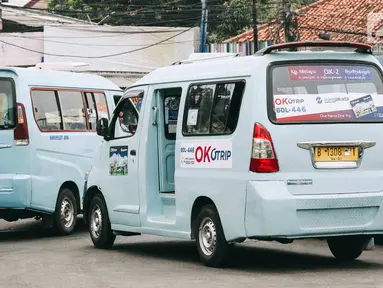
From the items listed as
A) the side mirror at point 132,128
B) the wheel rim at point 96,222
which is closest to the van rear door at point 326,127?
the side mirror at point 132,128

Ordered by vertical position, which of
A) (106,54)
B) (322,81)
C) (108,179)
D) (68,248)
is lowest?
(68,248)

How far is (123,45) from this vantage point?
4841 centimetres

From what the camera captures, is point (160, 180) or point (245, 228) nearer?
point (245, 228)

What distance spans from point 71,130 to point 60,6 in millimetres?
43621

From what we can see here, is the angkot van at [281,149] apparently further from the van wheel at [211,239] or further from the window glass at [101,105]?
the window glass at [101,105]

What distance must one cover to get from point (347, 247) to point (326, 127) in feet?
5.93

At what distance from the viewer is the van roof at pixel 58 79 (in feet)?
51.1

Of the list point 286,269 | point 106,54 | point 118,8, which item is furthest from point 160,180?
point 118,8

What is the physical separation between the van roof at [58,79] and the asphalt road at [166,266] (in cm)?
230

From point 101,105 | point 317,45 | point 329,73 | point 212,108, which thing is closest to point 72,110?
point 101,105

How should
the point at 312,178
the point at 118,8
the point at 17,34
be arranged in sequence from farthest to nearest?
the point at 118,8 → the point at 17,34 → the point at 312,178

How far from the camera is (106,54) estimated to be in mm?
48562

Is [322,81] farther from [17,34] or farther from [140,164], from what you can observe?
[17,34]

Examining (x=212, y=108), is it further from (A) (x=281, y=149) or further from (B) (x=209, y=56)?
(A) (x=281, y=149)
